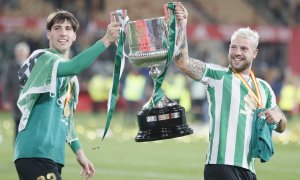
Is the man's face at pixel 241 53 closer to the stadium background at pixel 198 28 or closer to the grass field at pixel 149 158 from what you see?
the grass field at pixel 149 158

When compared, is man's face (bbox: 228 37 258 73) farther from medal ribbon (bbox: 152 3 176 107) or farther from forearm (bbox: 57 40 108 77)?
forearm (bbox: 57 40 108 77)

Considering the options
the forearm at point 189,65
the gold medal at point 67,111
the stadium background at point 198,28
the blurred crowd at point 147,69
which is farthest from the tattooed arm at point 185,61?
the stadium background at point 198,28

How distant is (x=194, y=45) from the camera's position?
34.2 meters

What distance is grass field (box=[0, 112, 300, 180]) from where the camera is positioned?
42.9ft

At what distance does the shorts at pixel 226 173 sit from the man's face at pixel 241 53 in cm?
74

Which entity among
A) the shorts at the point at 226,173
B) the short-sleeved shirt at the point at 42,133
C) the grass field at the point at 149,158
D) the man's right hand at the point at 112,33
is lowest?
the grass field at the point at 149,158

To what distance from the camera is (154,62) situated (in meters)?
6.43

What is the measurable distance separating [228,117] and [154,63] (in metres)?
0.77

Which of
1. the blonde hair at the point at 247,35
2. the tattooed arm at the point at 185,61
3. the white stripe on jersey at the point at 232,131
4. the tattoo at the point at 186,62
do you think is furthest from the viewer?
the blonde hair at the point at 247,35

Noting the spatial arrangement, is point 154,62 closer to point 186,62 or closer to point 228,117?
point 186,62

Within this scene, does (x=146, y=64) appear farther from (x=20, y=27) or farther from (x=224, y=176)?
(x=20, y=27)

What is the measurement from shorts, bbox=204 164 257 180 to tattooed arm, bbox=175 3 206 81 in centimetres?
67

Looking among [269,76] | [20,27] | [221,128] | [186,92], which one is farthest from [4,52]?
[221,128]

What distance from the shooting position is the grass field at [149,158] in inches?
515
